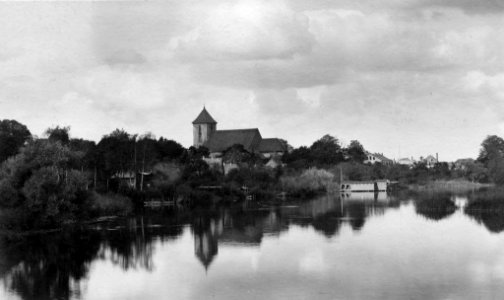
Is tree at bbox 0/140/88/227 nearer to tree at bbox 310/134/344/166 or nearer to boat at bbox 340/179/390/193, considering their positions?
boat at bbox 340/179/390/193

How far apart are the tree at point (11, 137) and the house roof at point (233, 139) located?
1997 inches

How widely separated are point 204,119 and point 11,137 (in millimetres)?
65242

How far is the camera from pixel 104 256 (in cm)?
2981

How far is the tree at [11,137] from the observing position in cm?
5844

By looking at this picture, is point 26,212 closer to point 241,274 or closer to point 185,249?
point 185,249

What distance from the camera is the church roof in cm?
12438

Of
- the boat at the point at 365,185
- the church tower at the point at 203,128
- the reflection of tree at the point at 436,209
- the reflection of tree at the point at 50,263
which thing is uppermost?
the church tower at the point at 203,128

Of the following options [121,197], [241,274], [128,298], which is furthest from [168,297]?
[121,197]

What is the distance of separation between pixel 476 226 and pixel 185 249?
18.5 metres

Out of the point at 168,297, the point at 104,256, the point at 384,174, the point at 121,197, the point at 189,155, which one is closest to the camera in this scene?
the point at 168,297

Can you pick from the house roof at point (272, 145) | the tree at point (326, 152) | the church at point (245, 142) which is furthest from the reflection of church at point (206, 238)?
the house roof at point (272, 145)

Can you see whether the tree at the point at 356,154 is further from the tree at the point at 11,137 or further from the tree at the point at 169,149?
the tree at the point at 11,137

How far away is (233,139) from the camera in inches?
4584

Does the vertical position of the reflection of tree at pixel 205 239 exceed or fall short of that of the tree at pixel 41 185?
it falls short
